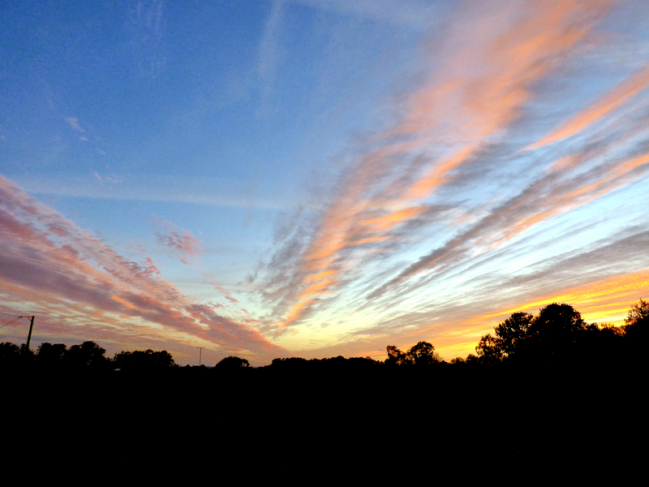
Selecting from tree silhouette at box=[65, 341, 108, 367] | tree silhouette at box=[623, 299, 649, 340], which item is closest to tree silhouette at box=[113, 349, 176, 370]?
tree silhouette at box=[65, 341, 108, 367]

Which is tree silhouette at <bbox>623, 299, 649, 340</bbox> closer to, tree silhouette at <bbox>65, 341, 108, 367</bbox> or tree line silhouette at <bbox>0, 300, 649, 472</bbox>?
tree line silhouette at <bbox>0, 300, 649, 472</bbox>

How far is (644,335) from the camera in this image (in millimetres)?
47312

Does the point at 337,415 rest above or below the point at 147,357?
below

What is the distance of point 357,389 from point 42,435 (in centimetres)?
2440

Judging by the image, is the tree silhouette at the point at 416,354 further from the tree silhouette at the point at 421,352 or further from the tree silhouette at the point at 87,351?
the tree silhouette at the point at 87,351

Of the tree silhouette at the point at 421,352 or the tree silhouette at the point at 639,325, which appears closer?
the tree silhouette at the point at 639,325

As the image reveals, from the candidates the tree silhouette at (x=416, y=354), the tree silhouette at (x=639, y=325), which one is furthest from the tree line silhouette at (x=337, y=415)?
the tree silhouette at (x=416, y=354)

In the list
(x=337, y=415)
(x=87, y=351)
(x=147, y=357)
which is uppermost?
Answer: (x=87, y=351)

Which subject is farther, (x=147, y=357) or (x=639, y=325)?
(x=147, y=357)

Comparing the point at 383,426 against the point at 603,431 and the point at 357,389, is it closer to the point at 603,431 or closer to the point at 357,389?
the point at 357,389

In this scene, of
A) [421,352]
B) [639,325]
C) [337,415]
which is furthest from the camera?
[421,352]

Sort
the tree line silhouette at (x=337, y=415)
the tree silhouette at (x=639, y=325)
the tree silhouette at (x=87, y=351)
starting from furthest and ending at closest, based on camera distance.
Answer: the tree silhouette at (x=87, y=351)
the tree silhouette at (x=639, y=325)
the tree line silhouette at (x=337, y=415)

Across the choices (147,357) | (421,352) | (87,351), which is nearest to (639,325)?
(421,352)

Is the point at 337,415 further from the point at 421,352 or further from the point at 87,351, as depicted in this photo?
the point at 87,351
